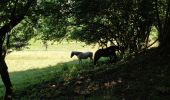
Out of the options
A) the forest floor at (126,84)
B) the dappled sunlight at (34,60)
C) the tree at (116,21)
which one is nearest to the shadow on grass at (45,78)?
the tree at (116,21)

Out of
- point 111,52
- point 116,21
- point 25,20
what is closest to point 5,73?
point 25,20

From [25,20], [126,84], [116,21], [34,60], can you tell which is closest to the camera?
[126,84]

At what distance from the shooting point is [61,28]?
30.1 meters

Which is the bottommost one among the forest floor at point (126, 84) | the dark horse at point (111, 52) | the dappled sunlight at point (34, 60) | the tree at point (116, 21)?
the dappled sunlight at point (34, 60)

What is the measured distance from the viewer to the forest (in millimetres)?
15352

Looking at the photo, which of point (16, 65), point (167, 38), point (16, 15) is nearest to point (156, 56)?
point (167, 38)

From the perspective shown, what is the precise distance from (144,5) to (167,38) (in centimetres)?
727

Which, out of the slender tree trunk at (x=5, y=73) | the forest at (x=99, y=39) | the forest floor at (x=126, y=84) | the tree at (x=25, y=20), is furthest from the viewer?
the slender tree trunk at (x=5, y=73)

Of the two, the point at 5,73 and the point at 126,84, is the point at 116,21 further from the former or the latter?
the point at 126,84

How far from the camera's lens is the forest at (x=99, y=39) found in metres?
15.4

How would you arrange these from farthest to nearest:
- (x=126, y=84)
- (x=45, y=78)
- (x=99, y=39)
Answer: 1. (x=99, y=39)
2. (x=45, y=78)
3. (x=126, y=84)

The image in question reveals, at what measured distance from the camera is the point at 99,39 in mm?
30625

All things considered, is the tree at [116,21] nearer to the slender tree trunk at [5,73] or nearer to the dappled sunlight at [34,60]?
the slender tree trunk at [5,73]

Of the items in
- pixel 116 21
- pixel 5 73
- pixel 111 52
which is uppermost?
pixel 116 21
